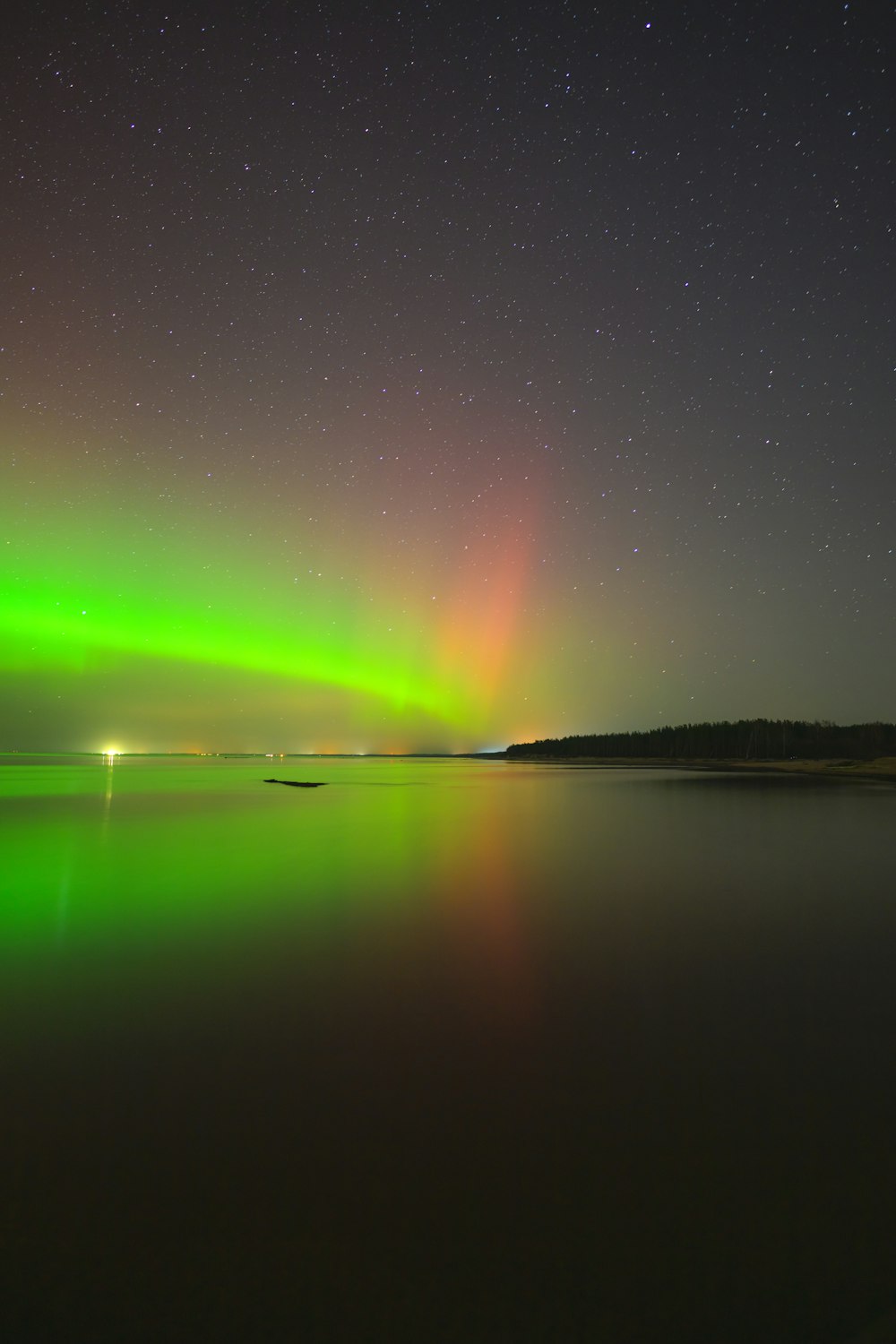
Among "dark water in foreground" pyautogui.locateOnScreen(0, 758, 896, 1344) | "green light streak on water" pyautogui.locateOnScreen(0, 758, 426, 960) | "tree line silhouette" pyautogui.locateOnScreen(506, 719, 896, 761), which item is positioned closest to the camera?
"dark water in foreground" pyautogui.locateOnScreen(0, 758, 896, 1344)

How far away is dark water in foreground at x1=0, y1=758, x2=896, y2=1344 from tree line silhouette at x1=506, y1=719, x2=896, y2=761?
87166mm

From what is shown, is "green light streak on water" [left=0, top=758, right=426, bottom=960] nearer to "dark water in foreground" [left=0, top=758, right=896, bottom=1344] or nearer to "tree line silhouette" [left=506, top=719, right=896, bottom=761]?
"dark water in foreground" [left=0, top=758, right=896, bottom=1344]

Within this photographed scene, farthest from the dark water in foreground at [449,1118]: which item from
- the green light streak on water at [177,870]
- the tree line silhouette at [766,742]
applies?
the tree line silhouette at [766,742]

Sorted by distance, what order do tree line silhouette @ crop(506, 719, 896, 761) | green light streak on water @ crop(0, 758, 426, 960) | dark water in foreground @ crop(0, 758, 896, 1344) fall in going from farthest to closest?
tree line silhouette @ crop(506, 719, 896, 761) → green light streak on water @ crop(0, 758, 426, 960) → dark water in foreground @ crop(0, 758, 896, 1344)

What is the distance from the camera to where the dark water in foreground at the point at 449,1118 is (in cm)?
273

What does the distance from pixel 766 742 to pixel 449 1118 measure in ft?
348

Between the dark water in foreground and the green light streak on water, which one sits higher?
the green light streak on water

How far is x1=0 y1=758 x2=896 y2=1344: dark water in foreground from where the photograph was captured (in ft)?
8.97

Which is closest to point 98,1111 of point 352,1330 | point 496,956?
point 352,1330

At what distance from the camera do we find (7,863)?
583 inches

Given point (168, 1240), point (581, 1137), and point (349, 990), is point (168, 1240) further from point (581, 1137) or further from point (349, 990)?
point (349, 990)

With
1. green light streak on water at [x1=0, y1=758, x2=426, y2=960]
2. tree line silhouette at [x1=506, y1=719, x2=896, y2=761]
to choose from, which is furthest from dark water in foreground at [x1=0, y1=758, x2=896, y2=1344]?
tree line silhouette at [x1=506, y1=719, x2=896, y2=761]

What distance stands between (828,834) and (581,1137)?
57.4ft

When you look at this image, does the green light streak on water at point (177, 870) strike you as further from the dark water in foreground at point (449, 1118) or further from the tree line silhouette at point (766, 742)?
the tree line silhouette at point (766, 742)
